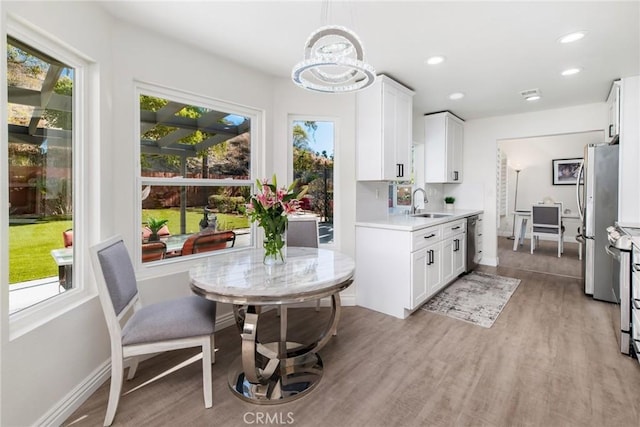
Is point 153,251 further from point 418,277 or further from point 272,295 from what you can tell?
point 418,277

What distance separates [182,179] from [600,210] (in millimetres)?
4301

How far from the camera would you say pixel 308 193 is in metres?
3.41

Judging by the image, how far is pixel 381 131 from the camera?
10.5 ft

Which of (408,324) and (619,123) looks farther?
(619,123)

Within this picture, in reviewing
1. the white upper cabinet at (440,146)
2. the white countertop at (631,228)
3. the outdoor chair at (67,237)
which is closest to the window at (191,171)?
the outdoor chair at (67,237)

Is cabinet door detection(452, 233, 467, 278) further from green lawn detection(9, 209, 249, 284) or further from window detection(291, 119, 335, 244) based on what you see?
green lawn detection(9, 209, 249, 284)

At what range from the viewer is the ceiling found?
2.01 meters

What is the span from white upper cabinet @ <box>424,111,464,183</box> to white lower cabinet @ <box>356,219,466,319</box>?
144 cm

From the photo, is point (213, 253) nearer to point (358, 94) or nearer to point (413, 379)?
point (413, 379)

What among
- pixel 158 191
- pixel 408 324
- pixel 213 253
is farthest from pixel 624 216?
pixel 158 191

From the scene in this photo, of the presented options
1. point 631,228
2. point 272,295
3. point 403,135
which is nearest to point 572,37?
point 403,135

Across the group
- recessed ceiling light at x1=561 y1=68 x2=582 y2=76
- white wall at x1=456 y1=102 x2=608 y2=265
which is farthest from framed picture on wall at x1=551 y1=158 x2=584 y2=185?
recessed ceiling light at x1=561 y1=68 x2=582 y2=76

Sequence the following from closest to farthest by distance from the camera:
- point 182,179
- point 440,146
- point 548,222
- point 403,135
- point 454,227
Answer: point 182,179, point 403,135, point 454,227, point 440,146, point 548,222

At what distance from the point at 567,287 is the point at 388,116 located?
3215 millimetres
